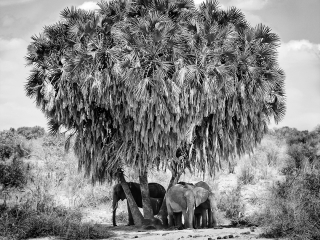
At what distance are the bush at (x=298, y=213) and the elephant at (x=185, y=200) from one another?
2003 mm

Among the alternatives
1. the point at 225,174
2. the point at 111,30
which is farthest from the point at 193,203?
the point at 225,174

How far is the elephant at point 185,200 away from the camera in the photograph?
645 inches

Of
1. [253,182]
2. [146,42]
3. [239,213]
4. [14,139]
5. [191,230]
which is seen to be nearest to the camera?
[191,230]

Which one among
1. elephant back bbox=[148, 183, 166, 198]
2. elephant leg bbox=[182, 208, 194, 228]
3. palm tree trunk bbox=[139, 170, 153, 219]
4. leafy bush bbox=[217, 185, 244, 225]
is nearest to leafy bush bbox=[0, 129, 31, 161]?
elephant back bbox=[148, 183, 166, 198]

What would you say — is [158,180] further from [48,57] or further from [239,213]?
[48,57]

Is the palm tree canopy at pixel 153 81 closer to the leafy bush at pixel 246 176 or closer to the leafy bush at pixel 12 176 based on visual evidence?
the leafy bush at pixel 12 176

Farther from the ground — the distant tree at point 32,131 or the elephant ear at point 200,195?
the distant tree at point 32,131

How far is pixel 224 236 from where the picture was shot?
13641mm

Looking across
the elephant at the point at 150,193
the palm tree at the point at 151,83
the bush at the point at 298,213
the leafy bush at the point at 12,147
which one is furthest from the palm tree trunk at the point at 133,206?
the leafy bush at the point at 12,147

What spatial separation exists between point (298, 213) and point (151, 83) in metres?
5.78

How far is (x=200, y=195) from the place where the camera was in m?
16.7

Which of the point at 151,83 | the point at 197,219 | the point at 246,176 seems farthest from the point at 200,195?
the point at 246,176

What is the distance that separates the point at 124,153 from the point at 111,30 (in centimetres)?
393

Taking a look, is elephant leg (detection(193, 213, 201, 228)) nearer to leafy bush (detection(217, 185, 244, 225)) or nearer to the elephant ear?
the elephant ear
